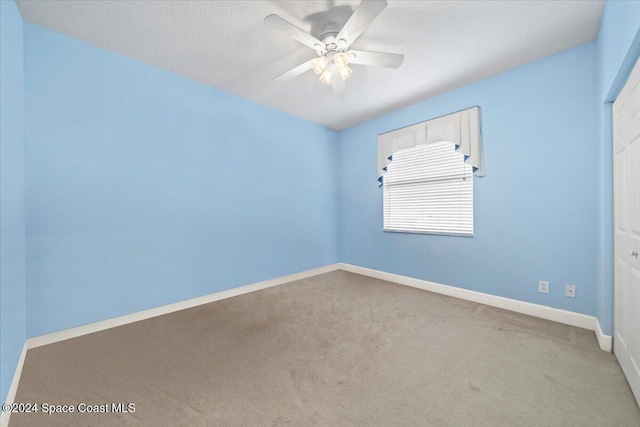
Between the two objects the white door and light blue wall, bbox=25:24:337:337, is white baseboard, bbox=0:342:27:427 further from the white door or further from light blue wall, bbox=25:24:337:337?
the white door

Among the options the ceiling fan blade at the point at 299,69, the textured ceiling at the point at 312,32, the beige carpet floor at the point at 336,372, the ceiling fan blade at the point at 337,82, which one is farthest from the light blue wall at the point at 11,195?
the ceiling fan blade at the point at 337,82

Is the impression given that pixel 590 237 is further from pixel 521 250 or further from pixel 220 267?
pixel 220 267

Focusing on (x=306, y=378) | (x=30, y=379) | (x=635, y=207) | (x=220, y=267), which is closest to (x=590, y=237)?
(x=635, y=207)

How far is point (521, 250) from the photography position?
8.29ft

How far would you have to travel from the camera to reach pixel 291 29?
65.7 inches

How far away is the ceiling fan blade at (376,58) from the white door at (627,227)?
4.47 ft

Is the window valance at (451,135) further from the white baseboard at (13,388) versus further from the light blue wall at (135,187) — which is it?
the white baseboard at (13,388)

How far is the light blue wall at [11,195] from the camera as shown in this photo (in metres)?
1.40

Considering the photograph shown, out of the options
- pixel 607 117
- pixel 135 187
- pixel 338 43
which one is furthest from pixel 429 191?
pixel 135 187

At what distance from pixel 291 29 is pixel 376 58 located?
75cm

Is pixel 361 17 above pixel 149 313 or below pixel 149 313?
above

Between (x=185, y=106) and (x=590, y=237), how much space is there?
4.26m

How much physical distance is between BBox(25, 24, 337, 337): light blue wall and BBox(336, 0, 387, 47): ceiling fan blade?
1920 millimetres

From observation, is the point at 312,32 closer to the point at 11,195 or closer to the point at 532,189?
the point at 11,195
